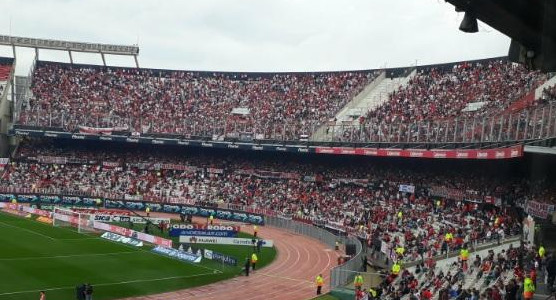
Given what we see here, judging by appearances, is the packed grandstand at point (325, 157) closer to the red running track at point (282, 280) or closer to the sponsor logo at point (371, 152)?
the sponsor logo at point (371, 152)

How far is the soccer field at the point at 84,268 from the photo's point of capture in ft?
90.4

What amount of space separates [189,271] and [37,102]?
1721 inches

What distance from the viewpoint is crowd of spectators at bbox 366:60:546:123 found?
42.3 m

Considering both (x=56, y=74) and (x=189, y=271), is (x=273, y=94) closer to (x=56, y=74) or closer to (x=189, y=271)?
(x=56, y=74)

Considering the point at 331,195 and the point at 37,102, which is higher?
the point at 37,102

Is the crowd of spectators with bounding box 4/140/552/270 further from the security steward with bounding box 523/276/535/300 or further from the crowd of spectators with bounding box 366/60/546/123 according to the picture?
the security steward with bounding box 523/276/535/300

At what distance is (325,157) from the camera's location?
199ft

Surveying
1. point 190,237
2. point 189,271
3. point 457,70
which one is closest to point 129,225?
point 190,237

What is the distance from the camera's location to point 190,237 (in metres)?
39.3

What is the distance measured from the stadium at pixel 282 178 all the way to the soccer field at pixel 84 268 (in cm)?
16

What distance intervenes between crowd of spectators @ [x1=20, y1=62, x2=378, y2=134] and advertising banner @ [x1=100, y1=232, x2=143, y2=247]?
23770mm

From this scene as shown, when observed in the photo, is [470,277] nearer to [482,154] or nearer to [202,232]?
[482,154]

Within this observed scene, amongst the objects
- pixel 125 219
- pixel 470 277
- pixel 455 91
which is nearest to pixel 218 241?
pixel 125 219

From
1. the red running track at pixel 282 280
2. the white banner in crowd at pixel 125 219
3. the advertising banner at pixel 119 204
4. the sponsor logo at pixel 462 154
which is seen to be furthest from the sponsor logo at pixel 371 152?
the white banner in crowd at pixel 125 219
